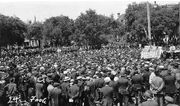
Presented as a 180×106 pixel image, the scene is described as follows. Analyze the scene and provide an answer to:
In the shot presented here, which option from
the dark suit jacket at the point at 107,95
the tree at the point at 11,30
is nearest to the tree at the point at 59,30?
the tree at the point at 11,30

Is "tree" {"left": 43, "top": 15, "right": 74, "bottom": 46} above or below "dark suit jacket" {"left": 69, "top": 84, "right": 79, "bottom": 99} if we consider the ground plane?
above

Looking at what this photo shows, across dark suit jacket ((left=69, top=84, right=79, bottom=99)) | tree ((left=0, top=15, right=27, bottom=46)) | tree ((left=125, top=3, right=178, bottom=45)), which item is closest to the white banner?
dark suit jacket ((left=69, top=84, right=79, bottom=99))

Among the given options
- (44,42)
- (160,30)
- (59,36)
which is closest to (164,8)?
(160,30)

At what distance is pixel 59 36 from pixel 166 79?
67995 mm

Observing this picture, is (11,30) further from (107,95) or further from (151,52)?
(107,95)

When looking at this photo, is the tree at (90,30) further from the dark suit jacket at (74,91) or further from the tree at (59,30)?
the dark suit jacket at (74,91)

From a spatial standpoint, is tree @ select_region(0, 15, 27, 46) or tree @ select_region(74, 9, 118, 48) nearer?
tree @ select_region(74, 9, 118, 48)

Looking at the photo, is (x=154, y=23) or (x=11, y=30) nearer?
(x=154, y=23)

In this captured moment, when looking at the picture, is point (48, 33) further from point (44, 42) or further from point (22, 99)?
point (22, 99)

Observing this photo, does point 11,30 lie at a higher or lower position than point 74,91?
higher

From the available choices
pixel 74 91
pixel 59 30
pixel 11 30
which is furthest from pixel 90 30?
pixel 74 91

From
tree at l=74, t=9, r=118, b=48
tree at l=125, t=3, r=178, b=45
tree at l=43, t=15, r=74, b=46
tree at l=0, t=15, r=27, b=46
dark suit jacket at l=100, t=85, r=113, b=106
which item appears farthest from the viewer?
tree at l=43, t=15, r=74, b=46

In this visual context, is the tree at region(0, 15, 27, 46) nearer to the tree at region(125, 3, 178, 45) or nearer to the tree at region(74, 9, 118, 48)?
the tree at region(74, 9, 118, 48)

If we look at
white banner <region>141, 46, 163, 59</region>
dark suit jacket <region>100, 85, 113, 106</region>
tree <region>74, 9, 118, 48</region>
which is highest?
tree <region>74, 9, 118, 48</region>
